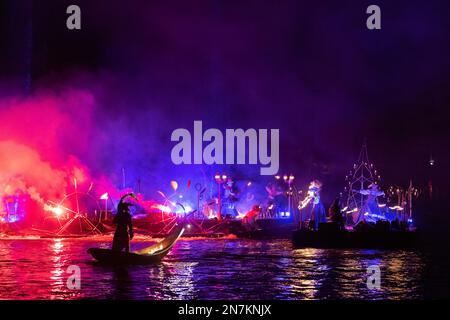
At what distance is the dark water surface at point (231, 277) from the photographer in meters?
13.4

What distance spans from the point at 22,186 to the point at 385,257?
35.2m

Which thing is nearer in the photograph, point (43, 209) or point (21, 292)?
point (21, 292)

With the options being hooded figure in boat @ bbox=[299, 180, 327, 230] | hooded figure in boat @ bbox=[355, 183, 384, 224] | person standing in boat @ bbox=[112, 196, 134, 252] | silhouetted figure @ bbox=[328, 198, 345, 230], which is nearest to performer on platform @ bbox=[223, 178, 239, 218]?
hooded figure in boat @ bbox=[355, 183, 384, 224]

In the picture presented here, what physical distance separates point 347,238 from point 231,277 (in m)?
14.4

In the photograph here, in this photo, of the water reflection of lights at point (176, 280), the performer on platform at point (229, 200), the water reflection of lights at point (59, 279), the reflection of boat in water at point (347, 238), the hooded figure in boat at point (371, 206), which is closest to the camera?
the water reflection of lights at point (59, 279)

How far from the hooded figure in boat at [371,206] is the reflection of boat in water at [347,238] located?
43.2ft

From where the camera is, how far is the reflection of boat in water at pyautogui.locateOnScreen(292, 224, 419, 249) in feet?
96.3

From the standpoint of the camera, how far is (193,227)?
43562 mm

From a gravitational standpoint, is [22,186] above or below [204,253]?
above

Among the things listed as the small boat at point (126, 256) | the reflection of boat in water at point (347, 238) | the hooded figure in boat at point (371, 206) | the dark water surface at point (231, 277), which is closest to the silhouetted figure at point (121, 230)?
the small boat at point (126, 256)

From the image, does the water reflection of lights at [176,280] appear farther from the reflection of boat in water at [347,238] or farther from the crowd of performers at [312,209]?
the crowd of performers at [312,209]

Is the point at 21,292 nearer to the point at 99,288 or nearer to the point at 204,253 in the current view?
the point at 99,288

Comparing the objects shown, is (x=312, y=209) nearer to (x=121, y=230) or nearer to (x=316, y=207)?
(x=316, y=207)
